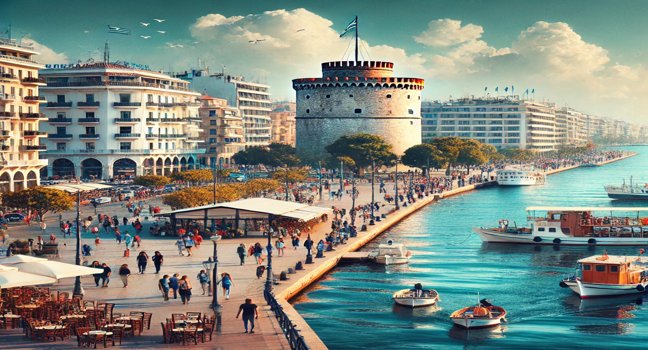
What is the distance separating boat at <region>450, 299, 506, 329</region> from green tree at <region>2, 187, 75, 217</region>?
103ft

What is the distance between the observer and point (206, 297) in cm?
3400

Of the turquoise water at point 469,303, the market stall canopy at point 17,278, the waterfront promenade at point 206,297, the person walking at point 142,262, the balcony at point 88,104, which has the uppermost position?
the balcony at point 88,104

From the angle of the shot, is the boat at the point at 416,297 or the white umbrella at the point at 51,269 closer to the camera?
the white umbrella at the point at 51,269

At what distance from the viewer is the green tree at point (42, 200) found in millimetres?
59156

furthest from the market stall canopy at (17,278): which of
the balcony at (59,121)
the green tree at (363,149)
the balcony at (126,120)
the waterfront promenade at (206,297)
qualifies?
the green tree at (363,149)

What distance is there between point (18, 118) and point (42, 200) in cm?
2245

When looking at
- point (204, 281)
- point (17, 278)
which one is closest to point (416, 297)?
point (204, 281)

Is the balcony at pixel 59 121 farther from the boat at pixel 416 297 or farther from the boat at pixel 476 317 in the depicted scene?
the boat at pixel 476 317

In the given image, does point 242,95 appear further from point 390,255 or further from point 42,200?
point 390,255

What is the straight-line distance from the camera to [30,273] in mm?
29516

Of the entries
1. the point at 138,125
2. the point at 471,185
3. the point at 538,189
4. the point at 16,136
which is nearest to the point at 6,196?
the point at 16,136

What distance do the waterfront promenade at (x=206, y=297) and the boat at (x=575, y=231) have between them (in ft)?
27.7

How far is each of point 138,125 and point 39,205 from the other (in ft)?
173

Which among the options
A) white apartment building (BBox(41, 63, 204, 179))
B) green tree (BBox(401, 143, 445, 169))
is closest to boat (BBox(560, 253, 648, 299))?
white apartment building (BBox(41, 63, 204, 179))
